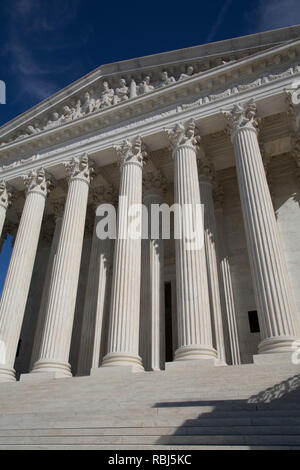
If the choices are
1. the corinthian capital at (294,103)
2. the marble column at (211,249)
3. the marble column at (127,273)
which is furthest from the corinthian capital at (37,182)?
the corinthian capital at (294,103)

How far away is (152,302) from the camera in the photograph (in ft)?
90.3

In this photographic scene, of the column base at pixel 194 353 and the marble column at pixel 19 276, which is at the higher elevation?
the marble column at pixel 19 276

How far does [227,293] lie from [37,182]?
20.0 meters

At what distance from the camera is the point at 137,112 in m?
31.5

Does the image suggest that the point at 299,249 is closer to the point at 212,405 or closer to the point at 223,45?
the point at 223,45

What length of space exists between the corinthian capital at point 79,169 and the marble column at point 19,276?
3065mm

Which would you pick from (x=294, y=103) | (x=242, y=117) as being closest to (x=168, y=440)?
(x=242, y=117)

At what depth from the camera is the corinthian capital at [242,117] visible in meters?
26.0

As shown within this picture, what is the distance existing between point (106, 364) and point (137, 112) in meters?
21.5

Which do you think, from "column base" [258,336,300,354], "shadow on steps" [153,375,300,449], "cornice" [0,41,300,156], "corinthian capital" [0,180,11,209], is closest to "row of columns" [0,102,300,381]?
"column base" [258,336,300,354]

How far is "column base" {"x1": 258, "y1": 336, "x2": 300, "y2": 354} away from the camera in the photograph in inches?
683

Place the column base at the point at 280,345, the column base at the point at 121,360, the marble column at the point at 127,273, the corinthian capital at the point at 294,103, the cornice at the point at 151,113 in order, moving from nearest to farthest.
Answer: the column base at the point at 280,345, the column base at the point at 121,360, the marble column at the point at 127,273, the corinthian capital at the point at 294,103, the cornice at the point at 151,113

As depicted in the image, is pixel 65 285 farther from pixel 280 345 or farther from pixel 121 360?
pixel 280 345

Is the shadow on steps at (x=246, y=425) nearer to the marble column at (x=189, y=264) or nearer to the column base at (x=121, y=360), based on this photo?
the marble column at (x=189, y=264)
